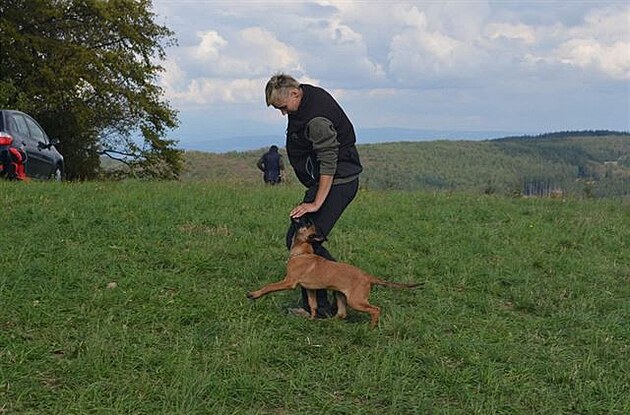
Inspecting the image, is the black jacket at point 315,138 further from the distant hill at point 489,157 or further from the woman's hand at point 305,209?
the distant hill at point 489,157

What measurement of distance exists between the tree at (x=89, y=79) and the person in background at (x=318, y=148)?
1623cm

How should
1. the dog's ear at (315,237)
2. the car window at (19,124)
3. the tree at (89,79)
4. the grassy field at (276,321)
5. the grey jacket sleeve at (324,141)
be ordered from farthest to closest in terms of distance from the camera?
the tree at (89,79)
the car window at (19,124)
the dog's ear at (315,237)
the grey jacket sleeve at (324,141)
the grassy field at (276,321)

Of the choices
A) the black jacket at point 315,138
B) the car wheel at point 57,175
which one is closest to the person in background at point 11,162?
the car wheel at point 57,175

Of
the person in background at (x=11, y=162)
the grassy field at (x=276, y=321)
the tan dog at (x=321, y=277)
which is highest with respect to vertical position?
the person in background at (x=11, y=162)

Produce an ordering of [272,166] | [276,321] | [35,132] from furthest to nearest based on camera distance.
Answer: [272,166] < [35,132] < [276,321]

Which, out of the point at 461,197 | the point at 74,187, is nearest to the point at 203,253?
the point at 74,187

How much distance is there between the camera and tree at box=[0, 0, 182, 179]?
2091cm

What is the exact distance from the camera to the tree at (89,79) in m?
20.9

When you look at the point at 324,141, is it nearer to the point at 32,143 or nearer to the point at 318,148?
the point at 318,148

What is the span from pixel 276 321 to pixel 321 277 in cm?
45

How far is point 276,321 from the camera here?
495 centimetres

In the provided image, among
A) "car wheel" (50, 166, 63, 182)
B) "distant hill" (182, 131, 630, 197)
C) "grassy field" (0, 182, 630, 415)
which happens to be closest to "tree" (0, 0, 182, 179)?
"car wheel" (50, 166, 63, 182)

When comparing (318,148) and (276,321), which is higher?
(318,148)

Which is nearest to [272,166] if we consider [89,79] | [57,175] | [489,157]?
[57,175]
